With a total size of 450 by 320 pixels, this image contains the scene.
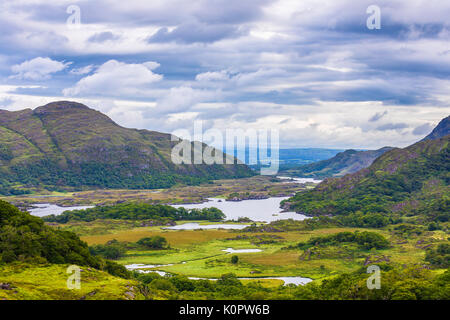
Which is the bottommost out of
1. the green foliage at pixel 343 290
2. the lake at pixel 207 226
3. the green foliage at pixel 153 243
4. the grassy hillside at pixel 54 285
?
the lake at pixel 207 226

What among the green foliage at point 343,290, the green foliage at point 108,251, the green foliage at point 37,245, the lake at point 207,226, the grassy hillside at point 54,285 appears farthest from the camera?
the lake at point 207,226

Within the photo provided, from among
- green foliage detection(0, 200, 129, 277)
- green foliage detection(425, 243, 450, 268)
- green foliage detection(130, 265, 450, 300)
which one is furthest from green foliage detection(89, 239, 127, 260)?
green foliage detection(425, 243, 450, 268)

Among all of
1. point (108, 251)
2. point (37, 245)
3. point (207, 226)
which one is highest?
point (37, 245)

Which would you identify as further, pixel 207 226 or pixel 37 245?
pixel 207 226

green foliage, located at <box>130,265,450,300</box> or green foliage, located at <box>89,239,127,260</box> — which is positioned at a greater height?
green foliage, located at <box>130,265,450,300</box>

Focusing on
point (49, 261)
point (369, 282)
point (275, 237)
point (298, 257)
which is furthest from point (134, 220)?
point (369, 282)

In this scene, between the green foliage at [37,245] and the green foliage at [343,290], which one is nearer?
the green foliage at [343,290]

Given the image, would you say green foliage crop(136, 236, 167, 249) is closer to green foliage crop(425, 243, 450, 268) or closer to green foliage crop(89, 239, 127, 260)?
green foliage crop(89, 239, 127, 260)

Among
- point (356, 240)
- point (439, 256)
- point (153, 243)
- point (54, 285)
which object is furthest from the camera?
point (153, 243)

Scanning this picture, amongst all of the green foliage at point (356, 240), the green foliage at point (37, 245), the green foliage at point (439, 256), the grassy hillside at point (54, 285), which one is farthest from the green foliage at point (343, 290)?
the green foliage at point (356, 240)

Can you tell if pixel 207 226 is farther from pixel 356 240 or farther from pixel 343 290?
pixel 343 290

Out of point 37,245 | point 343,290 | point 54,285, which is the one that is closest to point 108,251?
point 37,245

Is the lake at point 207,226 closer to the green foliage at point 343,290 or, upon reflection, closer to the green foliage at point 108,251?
the green foliage at point 108,251
